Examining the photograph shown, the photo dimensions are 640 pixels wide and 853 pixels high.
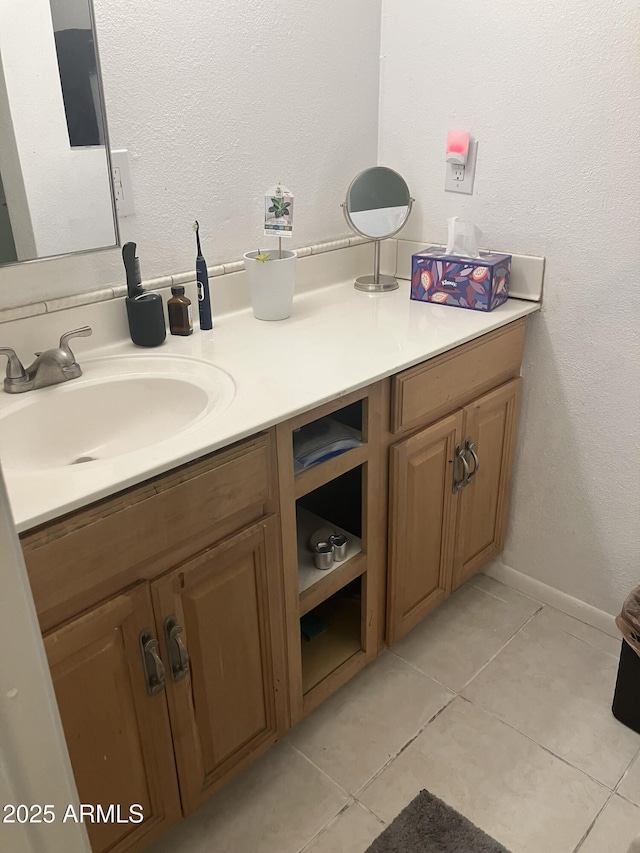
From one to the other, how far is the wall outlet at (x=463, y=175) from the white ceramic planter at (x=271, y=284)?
483mm

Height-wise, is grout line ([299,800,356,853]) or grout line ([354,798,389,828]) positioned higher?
grout line ([354,798,389,828])

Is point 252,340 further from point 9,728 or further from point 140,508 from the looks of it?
point 9,728

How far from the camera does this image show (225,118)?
5.06ft

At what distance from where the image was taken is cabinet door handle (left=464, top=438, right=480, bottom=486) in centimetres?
167

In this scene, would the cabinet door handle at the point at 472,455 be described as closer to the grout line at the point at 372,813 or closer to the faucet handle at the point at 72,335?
the grout line at the point at 372,813

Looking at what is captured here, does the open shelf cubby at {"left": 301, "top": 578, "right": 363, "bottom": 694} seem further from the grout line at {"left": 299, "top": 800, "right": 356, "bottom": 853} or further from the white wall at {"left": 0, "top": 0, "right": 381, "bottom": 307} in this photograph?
the white wall at {"left": 0, "top": 0, "right": 381, "bottom": 307}

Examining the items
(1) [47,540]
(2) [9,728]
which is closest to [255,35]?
(1) [47,540]

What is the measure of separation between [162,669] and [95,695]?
4.3 inches

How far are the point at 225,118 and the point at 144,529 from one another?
99 cm

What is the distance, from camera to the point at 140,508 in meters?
1.01

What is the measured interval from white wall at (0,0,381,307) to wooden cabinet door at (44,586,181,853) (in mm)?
662

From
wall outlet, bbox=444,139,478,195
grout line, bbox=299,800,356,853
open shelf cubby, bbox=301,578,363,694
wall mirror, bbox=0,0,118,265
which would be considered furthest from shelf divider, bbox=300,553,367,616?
wall outlet, bbox=444,139,478,195

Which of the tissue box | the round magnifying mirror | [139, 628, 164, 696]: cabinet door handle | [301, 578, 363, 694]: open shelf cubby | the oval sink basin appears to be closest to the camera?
[139, 628, 164, 696]: cabinet door handle

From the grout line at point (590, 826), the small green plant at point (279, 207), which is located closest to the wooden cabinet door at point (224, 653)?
the grout line at point (590, 826)
